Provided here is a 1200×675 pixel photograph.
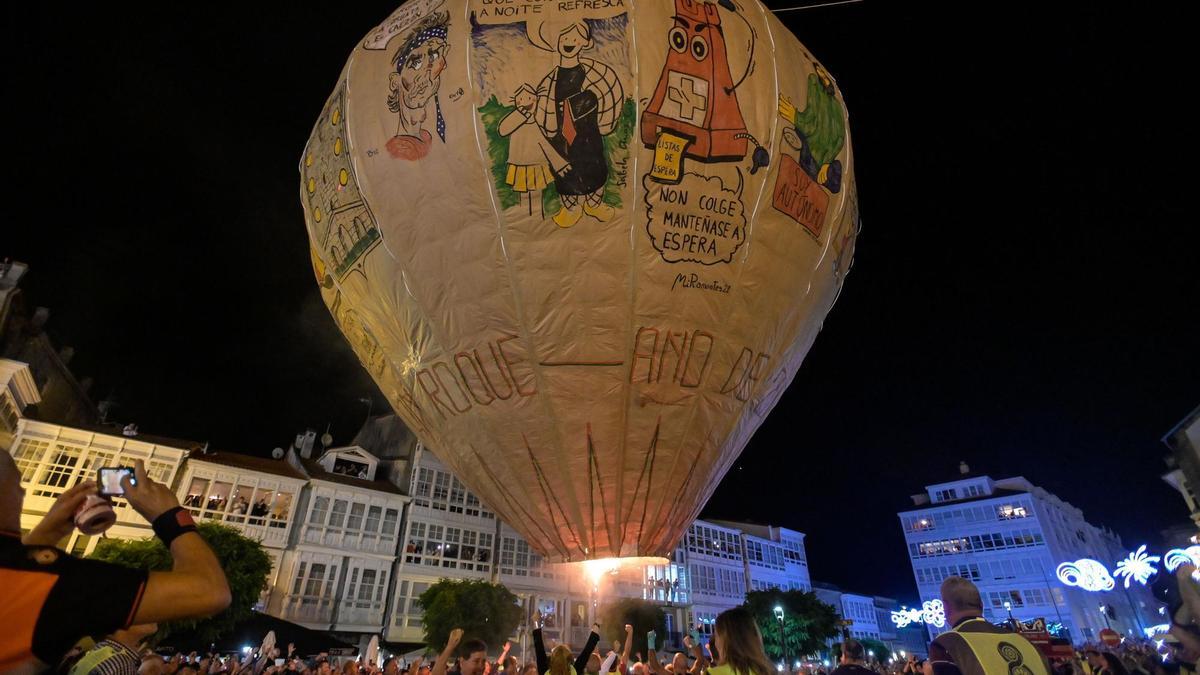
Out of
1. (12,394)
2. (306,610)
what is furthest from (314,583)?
(12,394)

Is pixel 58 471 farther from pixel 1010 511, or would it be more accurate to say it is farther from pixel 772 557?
pixel 1010 511

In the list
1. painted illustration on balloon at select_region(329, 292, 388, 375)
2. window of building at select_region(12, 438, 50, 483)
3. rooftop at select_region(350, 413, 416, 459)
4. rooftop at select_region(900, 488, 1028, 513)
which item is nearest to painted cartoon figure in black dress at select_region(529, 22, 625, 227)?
painted illustration on balloon at select_region(329, 292, 388, 375)

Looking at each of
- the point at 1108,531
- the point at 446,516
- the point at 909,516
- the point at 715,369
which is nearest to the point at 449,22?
the point at 715,369

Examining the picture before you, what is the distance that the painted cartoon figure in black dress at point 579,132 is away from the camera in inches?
317

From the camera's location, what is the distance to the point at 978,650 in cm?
362

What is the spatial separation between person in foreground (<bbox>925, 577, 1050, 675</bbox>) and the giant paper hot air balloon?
196 inches

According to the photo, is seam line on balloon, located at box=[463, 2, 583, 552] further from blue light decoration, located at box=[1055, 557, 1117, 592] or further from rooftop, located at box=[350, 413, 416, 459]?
blue light decoration, located at box=[1055, 557, 1117, 592]

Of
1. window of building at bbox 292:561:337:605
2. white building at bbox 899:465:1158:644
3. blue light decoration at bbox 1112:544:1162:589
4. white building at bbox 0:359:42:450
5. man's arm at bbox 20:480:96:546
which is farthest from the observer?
white building at bbox 899:465:1158:644

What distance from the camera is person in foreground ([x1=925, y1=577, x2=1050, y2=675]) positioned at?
357cm

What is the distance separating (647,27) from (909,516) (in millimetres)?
72226

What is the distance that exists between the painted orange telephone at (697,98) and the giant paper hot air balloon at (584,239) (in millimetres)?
31

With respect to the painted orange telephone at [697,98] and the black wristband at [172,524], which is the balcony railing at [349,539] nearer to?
the painted orange telephone at [697,98]

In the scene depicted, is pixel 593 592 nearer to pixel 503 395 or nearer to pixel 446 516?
pixel 503 395
